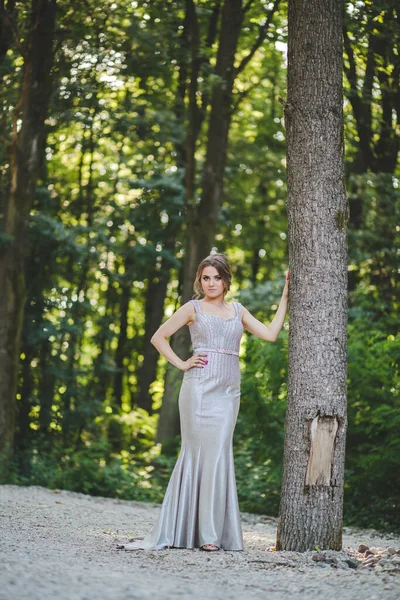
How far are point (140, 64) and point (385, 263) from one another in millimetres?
5797

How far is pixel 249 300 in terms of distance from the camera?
55.2 feet

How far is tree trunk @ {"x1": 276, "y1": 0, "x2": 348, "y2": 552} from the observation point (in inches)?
266

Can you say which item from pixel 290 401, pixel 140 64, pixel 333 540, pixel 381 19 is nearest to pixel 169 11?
pixel 140 64

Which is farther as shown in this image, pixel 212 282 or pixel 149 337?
pixel 149 337

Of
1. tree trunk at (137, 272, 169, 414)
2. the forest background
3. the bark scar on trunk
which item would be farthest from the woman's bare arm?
tree trunk at (137, 272, 169, 414)

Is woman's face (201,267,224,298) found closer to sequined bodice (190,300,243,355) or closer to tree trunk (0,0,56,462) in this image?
sequined bodice (190,300,243,355)

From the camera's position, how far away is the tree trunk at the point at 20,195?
13.4 meters

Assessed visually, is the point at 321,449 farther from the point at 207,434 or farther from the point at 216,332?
the point at 216,332

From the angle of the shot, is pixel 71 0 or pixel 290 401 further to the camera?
pixel 71 0

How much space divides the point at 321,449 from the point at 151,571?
185 cm

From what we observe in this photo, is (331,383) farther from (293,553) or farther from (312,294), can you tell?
(293,553)

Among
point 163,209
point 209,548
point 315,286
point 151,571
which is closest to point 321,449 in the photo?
point 209,548

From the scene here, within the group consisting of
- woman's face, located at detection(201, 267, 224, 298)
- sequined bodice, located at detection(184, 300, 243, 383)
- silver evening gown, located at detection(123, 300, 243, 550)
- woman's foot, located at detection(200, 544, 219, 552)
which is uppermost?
woman's face, located at detection(201, 267, 224, 298)

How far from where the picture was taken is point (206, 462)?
7.02 metres
